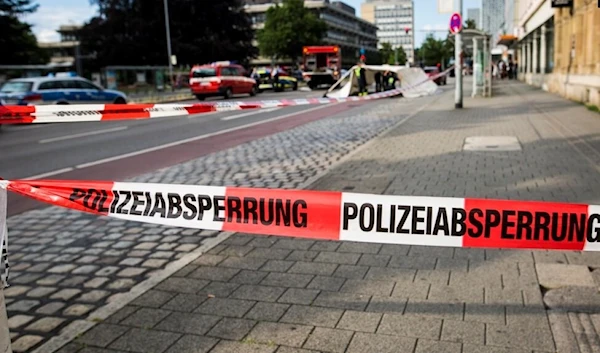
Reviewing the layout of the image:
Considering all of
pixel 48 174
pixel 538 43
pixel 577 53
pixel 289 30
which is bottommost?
pixel 48 174

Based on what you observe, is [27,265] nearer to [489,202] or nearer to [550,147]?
[489,202]

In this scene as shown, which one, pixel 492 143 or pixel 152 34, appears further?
pixel 152 34

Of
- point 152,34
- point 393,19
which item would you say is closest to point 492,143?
point 152,34

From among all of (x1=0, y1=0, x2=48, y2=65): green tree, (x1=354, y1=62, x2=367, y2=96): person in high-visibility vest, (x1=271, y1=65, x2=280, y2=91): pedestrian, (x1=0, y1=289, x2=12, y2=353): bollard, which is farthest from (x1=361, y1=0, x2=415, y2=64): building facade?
(x1=0, y1=289, x2=12, y2=353): bollard

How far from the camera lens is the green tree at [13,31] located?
5091cm

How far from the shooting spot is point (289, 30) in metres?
85.8

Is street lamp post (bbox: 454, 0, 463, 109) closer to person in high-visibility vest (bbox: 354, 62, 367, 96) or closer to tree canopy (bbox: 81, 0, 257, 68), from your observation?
person in high-visibility vest (bbox: 354, 62, 367, 96)

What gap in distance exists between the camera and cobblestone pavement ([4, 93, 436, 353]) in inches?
157

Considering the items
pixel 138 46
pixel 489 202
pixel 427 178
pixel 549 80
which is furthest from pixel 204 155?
pixel 138 46

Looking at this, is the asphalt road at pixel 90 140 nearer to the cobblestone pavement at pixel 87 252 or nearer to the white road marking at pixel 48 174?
the white road marking at pixel 48 174

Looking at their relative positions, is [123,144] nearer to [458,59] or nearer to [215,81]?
[458,59]

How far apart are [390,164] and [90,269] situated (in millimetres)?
5497

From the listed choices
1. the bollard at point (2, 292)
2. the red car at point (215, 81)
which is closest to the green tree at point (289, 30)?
the red car at point (215, 81)

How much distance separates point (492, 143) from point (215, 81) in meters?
22.8
